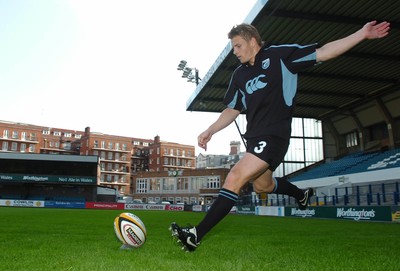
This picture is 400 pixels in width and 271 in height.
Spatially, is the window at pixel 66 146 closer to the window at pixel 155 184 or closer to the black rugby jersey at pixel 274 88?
the window at pixel 155 184

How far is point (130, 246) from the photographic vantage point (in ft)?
16.4

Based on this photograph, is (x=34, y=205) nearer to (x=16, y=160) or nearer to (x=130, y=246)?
(x=16, y=160)

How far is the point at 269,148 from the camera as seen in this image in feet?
13.8

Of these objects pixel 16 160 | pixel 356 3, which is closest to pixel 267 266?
pixel 356 3

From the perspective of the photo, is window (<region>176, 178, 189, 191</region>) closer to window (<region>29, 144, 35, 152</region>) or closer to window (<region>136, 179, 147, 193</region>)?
window (<region>136, 179, 147, 193</region>)

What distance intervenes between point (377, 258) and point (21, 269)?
3756mm

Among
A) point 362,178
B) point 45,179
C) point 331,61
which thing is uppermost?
point 331,61

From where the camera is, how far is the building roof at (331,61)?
60.8 feet

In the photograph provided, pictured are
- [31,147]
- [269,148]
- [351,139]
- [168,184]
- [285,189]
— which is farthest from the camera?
[31,147]

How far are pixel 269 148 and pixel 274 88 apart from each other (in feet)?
2.32

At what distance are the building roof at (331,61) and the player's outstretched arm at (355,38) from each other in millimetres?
14792

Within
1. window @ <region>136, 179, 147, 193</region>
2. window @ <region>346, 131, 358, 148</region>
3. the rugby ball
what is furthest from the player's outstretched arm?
window @ <region>136, 179, 147, 193</region>

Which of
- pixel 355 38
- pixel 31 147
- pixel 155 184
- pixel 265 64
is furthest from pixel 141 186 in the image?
pixel 355 38

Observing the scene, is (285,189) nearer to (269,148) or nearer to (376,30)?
(269,148)
